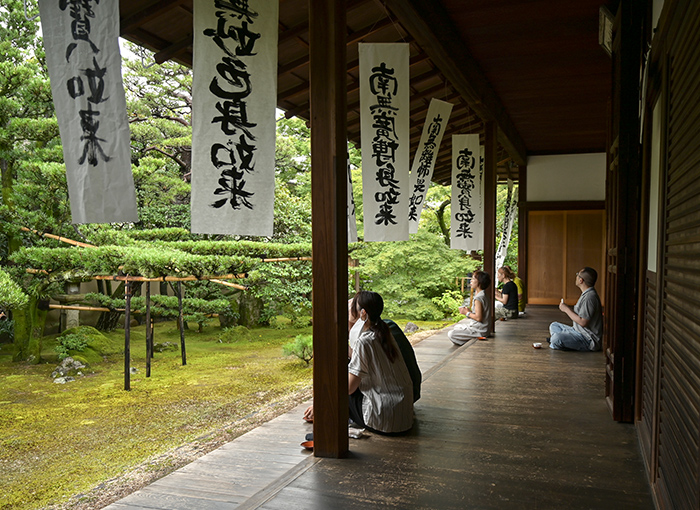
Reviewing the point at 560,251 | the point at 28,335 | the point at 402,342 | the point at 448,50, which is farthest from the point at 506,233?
the point at 28,335

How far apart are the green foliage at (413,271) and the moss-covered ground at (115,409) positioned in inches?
34.4

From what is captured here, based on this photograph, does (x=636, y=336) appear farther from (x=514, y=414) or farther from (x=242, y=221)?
(x=242, y=221)

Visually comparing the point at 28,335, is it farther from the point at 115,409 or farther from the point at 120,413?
the point at 120,413

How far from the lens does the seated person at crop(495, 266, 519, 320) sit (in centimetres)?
911

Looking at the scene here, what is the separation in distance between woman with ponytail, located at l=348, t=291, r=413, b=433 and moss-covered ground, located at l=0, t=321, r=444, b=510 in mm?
2814

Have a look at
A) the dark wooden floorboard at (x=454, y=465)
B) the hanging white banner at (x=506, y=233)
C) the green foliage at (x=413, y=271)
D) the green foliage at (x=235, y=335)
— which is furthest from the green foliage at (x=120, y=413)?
the hanging white banner at (x=506, y=233)

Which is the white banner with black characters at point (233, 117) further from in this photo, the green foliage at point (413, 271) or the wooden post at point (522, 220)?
the green foliage at point (413, 271)

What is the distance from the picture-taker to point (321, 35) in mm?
3189

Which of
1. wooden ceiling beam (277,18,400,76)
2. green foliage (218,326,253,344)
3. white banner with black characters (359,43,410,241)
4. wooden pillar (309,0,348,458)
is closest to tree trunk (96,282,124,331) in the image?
green foliage (218,326,253,344)

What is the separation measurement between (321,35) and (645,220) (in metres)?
2.34

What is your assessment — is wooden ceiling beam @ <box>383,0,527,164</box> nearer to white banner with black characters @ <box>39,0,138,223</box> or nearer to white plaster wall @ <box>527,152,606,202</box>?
white banner with black characters @ <box>39,0,138,223</box>

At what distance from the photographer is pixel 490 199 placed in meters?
8.09

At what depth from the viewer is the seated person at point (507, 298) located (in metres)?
9.11

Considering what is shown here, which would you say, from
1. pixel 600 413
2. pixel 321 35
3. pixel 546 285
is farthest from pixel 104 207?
pixel 546 285
